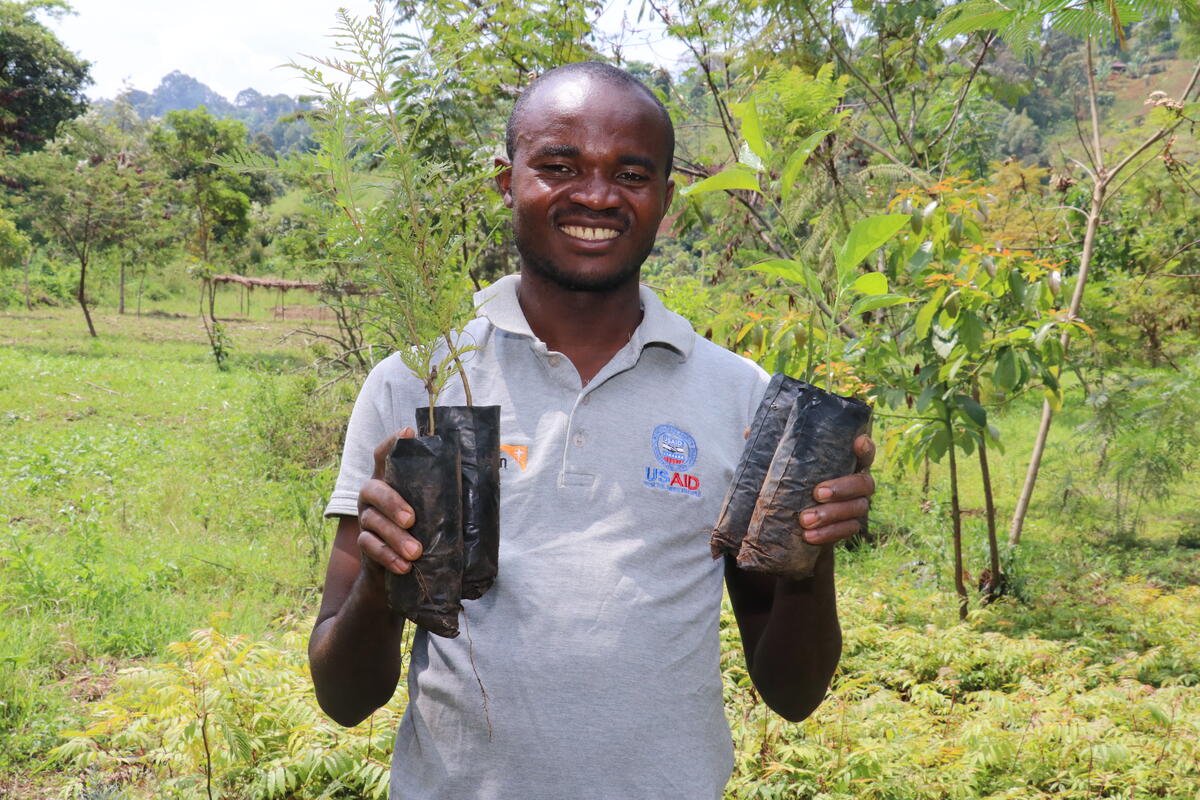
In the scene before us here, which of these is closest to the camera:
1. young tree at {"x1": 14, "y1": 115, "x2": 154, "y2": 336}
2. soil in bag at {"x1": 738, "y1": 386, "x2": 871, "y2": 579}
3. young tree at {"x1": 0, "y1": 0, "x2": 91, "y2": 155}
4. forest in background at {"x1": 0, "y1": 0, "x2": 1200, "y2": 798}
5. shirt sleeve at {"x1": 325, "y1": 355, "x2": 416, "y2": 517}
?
soil in bag at {"x1": 738, "y1": 386, "x2": 871, "y2": 579}

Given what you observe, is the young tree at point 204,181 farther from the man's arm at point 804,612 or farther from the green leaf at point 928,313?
the man's arm at point 804,612

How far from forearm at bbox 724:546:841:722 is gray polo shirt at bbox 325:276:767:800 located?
0.11 m

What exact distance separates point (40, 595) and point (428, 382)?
14.4 ft

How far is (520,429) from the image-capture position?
1551mm

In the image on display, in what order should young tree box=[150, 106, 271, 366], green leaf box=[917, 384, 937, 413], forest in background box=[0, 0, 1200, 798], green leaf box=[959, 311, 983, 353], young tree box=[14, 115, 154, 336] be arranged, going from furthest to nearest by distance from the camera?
young tree box=[150, 106, 271, 366] → young tree box=[14, 115, 154, 336] → green leaf box=[917, 384, 937, 413] → green leaf box=[959, 311, 983, 353] → forest in background box=[0, 0, 1200, 798]

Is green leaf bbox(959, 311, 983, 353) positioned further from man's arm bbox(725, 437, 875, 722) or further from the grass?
the grass

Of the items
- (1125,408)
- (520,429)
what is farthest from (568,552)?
(1125,408)

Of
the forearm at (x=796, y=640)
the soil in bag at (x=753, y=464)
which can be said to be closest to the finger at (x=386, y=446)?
the soil in bag at (x=753, y=464)

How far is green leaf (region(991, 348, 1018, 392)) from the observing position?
12.1 feet

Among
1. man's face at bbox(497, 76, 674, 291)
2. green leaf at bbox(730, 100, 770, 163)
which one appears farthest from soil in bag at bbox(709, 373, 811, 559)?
green leaf at bbox(730, 100, 770, 163)

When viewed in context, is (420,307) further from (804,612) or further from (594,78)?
(804,612)

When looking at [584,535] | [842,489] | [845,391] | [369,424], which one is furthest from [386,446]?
[845,391]

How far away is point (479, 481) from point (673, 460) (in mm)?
346

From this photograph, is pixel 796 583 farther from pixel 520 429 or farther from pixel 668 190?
pixel 668 190
